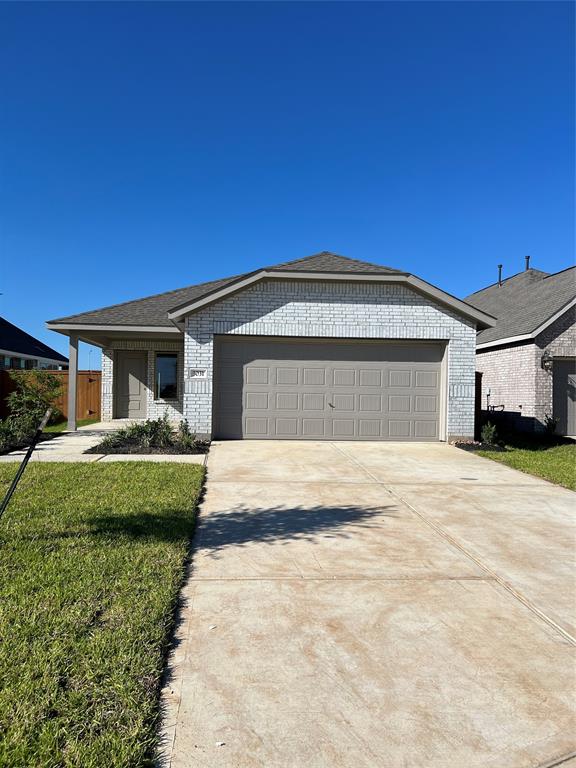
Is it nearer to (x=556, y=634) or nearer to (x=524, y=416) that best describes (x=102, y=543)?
(x=556, y=634)

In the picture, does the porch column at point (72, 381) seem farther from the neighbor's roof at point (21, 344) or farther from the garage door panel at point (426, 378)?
the neighbor's roof at point (21, 344)

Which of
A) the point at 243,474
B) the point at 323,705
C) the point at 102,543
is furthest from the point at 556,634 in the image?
the point at 243,474

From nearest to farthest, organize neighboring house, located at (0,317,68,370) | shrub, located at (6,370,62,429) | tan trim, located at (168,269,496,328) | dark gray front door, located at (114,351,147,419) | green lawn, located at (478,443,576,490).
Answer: green lawn, located at (478,443,576,490) < tan trim, located at (168,269,496,328) < shrub, located at (6,370,62,429) < dark gray front door, located at (114,351,147,419) < neighboring house, located at (0,317,68,370)

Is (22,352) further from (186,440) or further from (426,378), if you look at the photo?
(426,378)

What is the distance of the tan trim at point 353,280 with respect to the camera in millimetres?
11742

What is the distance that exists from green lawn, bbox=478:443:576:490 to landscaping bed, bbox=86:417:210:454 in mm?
6558

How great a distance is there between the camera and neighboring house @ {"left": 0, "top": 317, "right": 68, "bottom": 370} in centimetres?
2608

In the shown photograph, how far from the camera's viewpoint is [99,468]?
8219mm

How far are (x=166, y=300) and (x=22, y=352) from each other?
1590 centimetres

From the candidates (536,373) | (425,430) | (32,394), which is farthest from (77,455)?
(536,373)

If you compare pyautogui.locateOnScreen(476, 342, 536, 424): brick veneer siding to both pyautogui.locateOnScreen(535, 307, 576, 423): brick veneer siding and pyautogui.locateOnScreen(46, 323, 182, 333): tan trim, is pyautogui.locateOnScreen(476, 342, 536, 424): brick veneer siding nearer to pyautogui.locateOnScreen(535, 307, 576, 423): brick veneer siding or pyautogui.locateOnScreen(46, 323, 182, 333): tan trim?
pyautogui.locateOnScreen(535, 307, 576, 423): brick veneer siding

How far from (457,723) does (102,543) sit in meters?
3.34

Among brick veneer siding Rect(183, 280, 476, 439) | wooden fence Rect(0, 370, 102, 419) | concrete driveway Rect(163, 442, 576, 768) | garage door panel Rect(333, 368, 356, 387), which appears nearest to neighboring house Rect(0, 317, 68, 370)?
wooden fence Rect(0, 370, 102, 419)

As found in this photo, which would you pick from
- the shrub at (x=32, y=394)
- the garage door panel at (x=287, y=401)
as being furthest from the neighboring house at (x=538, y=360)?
the shrub at (x=32, y=394)
